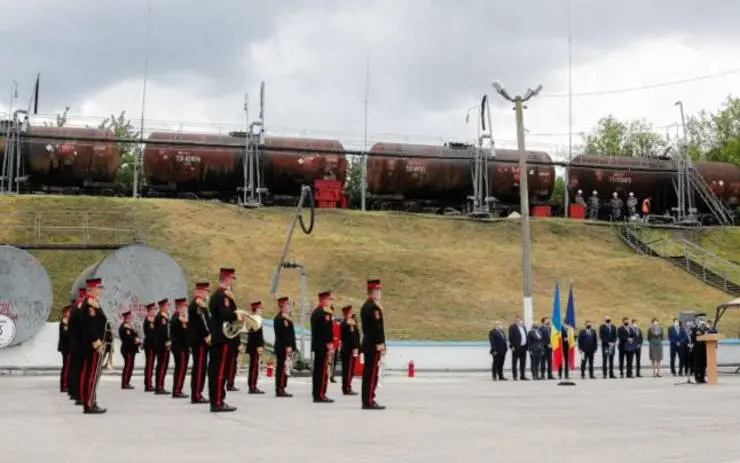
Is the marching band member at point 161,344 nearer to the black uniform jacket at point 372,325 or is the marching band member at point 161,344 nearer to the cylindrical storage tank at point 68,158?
the black uniform jacket at point 372,325

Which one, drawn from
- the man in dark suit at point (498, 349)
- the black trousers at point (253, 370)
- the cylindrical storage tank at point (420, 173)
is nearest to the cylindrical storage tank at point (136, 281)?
the black trousers at point (253, 370)

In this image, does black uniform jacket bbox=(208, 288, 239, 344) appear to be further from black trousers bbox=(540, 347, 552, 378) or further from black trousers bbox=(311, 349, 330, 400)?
black trousers bbox=(540, 347, 552, 378)

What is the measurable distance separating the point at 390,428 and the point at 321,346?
4718 mm

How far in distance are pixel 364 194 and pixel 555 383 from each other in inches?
1034

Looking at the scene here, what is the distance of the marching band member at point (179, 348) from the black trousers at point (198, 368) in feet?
5.03

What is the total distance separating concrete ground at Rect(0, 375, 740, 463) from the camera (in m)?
8.50

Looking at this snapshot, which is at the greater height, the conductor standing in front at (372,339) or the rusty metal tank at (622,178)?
the rusty metal tank at (622,178)

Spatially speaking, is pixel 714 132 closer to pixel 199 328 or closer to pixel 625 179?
pixel 625 179

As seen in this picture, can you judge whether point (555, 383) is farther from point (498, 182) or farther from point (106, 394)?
point (498, 182)

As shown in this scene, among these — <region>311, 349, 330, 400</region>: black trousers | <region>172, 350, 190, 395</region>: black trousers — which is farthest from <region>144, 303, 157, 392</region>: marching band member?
<region>311, 349, 330, 400</region>: black trousers

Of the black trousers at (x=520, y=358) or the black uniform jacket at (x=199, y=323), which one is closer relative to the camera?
the black uniform jacket at (x=199, y=323)

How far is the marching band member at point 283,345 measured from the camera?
54.9ft

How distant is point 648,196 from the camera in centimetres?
5184

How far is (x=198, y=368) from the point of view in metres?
14.7
